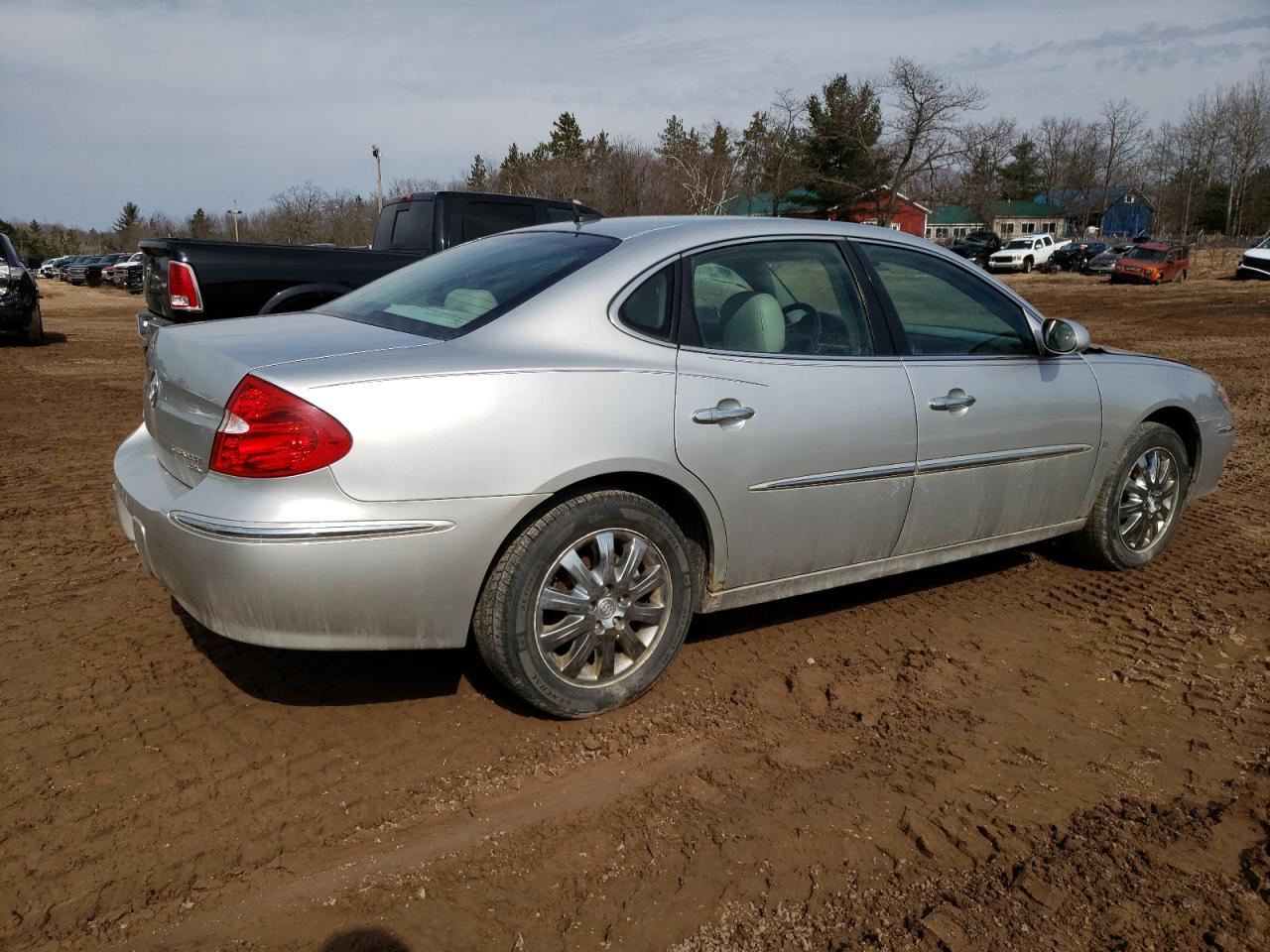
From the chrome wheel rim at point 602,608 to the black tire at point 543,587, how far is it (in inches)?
0.4

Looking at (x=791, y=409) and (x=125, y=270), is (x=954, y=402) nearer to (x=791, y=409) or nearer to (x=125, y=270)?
(x=791, y=409)

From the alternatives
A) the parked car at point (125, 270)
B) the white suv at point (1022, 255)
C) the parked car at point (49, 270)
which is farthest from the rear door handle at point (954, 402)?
the parked car at point (49, 270)

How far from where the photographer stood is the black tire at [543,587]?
10.2 feet

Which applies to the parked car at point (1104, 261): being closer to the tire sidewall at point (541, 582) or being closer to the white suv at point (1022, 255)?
the white suv at point (1022, 255)

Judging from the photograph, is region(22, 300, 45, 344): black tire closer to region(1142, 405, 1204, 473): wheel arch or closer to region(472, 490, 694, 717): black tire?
region(472, 490, 694, 717): black tire

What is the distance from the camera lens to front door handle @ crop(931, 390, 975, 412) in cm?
392

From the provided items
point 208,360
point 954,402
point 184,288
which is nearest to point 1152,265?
point 184,288

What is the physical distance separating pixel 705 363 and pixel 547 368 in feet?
1.96

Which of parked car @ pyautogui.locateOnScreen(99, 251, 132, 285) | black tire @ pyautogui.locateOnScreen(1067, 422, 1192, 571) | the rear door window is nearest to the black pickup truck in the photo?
the rear door window

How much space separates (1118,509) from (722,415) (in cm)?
247

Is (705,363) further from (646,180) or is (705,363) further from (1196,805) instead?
(646,180)

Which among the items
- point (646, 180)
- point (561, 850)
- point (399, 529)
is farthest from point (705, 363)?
point (646, 180)

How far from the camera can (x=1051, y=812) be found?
2.89 m

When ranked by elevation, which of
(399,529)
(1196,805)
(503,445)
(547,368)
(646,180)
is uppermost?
(646,180)
